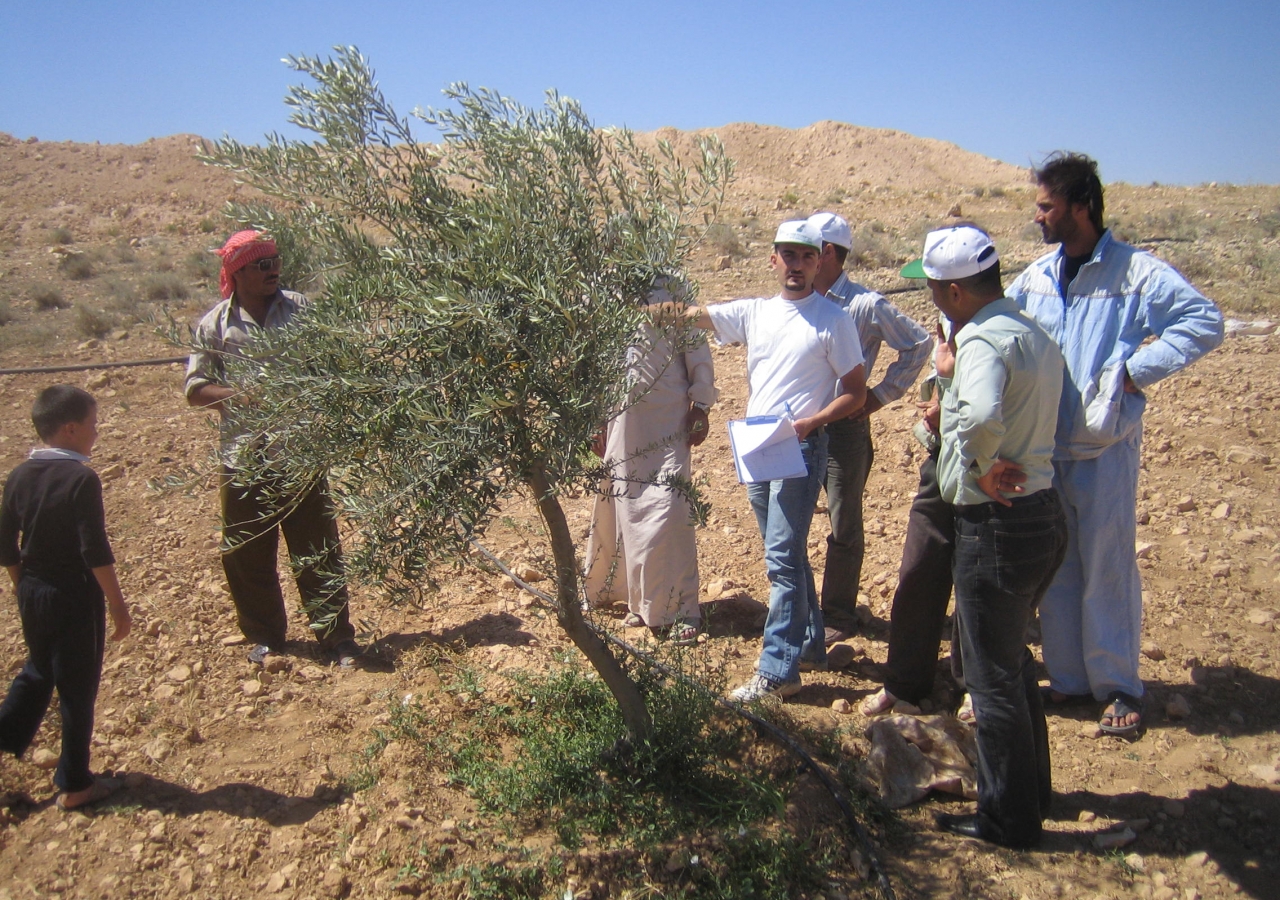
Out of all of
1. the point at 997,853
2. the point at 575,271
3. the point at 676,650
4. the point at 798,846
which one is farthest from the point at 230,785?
the point at 997,853

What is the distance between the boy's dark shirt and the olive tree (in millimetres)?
949

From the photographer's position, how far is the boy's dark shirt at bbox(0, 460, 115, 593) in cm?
308

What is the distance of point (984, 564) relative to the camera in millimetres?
2754

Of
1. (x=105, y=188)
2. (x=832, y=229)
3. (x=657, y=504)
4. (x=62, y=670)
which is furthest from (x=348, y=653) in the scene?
(x=105, y=188)

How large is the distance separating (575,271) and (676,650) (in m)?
1.83

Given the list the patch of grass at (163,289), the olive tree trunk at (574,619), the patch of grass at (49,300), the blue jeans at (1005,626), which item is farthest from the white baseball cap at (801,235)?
the patch of grass at (49,300)

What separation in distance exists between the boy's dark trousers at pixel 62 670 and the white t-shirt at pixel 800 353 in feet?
8.84

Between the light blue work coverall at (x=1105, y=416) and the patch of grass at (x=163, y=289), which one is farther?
the patch of grass at (x=163, y=289)

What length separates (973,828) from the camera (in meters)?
2.96

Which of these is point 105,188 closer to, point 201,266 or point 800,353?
point 201,266

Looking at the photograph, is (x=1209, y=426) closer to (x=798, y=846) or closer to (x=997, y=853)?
(x=997, y=853)

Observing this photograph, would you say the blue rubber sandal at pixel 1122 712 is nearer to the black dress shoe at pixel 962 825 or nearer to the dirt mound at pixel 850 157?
the black dress shoe at pixel 962 825

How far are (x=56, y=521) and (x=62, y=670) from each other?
1.80ft

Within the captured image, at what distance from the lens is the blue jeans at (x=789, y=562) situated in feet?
11.9
